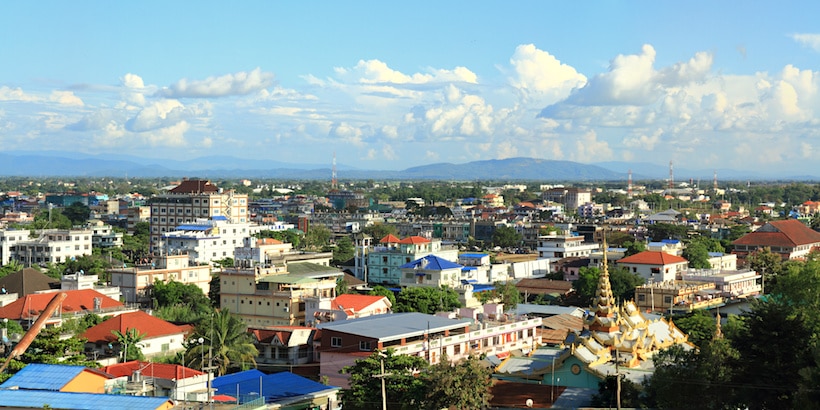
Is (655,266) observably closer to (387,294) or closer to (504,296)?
(504,296)

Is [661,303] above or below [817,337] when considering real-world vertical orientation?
below

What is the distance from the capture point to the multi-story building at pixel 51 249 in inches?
2840

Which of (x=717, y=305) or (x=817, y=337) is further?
(x=717, y=305)

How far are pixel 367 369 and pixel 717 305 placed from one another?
25098 millimetres

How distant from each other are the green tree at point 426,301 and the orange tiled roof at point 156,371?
16.2 metres

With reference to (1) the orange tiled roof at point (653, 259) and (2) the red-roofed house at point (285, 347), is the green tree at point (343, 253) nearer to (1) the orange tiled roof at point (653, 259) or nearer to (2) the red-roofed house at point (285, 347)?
(1) the orange tiled roof at point (653, 259)

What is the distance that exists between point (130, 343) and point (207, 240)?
117 ft

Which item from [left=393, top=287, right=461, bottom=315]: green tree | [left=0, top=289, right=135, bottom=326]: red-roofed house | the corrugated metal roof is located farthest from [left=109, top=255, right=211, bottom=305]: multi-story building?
the corrugated metal roof

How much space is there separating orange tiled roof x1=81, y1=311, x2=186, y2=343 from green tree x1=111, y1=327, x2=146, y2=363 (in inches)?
16.2

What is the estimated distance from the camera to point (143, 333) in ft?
116

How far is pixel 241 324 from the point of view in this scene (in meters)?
32.5

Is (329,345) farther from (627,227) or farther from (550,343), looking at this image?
(627,227)

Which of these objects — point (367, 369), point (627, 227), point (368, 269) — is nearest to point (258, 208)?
point (627, 227)

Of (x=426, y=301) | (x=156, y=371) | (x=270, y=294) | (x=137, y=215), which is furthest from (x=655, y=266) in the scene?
(x=137, y=215)
